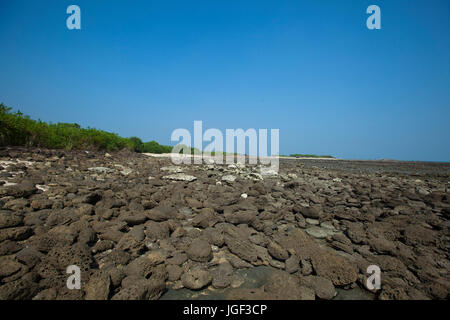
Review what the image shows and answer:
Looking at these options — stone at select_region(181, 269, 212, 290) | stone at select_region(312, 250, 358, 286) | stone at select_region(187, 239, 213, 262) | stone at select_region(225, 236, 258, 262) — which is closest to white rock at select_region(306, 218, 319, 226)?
stone at select_region(312, 250, 358, 286)

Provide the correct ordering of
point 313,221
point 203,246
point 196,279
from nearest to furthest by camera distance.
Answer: point 196,279 < point 203,246 < point 313,221

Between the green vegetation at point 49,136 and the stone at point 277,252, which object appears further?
the green vegetation at point 49,136

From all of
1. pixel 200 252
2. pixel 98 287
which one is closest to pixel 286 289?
pixel 200 252

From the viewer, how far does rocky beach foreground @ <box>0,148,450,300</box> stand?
231 cm

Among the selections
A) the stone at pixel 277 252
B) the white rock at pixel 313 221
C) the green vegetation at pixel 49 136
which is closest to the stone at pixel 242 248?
the stone at pixel 277 252

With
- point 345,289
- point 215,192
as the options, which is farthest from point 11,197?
point 345,289

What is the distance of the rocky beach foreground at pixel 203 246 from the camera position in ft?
7.58

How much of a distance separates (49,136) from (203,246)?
13021mm

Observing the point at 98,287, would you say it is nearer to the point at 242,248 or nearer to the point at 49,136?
the point at 242,248

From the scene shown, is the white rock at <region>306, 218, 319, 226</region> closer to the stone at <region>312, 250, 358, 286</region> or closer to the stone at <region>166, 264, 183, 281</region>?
the stone at <region>312, 250, 358, 286</region>

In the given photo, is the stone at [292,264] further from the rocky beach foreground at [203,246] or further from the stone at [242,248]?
the stone at [242,248]

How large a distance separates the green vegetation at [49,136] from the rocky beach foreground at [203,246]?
6.38 metres

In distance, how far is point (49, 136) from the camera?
38.3 ft
